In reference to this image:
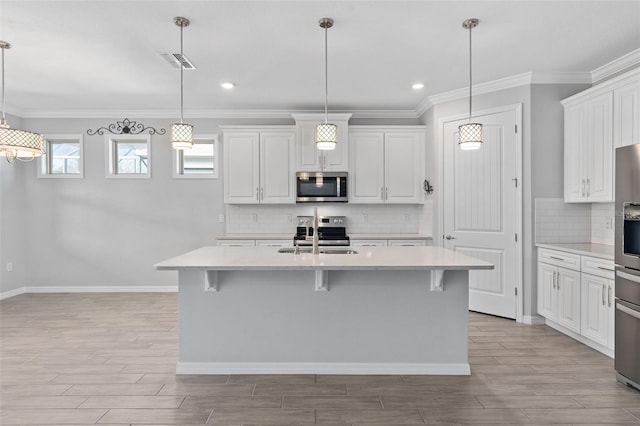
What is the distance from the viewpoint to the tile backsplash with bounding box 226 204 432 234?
5844 mm

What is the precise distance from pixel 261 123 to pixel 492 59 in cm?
322

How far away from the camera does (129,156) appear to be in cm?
601

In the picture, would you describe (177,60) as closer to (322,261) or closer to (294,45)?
(294,45)

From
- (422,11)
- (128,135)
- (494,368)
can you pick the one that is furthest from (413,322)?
(128,135)

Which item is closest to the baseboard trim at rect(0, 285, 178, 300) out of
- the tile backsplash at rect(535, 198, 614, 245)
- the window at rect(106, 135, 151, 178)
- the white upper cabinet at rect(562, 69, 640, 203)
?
the window at rect(106, 135, 151, 178)

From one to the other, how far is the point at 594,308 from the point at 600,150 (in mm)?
1449

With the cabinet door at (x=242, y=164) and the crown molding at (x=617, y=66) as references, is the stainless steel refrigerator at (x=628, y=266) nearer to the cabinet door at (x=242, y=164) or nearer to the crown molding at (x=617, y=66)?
the crown molding at (x=617, y=66)

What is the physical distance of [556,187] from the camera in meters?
4.28

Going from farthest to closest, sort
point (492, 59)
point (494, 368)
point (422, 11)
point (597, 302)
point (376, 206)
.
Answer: point (376, 206)
point (492, 59)
point (597, 302)
point (494, 368)
point (422, 11)

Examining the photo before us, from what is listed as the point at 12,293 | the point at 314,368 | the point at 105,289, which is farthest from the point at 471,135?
the point at 12,293

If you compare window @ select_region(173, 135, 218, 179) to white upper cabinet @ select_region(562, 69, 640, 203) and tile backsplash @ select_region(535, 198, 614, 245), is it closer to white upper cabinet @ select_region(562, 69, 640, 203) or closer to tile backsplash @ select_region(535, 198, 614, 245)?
tile backsplash @ select_region(535, 198, 614, 245)

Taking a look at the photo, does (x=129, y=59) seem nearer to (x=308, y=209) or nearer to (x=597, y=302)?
(x=308, y=209)

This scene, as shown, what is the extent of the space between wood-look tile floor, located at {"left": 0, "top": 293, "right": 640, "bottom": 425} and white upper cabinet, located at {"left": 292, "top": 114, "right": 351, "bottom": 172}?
2.75 m

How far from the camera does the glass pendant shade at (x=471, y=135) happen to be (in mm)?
3066
